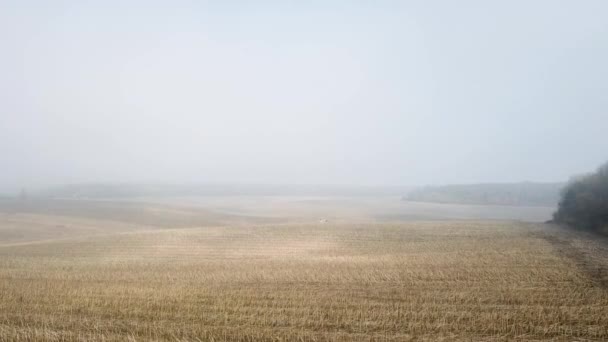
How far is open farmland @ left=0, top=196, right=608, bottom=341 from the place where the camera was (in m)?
9.87

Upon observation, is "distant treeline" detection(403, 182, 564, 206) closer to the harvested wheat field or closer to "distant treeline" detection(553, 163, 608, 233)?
"distant treeline" detection(553, 163, 608, 233)

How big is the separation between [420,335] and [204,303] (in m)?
6.04

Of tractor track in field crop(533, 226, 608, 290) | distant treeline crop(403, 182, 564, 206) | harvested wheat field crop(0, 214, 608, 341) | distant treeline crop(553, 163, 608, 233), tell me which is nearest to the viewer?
harvested wheat field crop(0, 214, 608, 341)

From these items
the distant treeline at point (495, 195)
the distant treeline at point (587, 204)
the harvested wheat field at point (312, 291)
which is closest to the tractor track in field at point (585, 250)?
the harvested wheat field at point (312, 291)

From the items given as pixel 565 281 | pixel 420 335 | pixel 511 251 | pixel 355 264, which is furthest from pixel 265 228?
pixel 420 335

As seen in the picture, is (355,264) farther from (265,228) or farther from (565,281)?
(265,228)

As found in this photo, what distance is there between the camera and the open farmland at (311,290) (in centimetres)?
987

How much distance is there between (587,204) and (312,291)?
2653 cm

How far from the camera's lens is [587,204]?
3064 centimetres

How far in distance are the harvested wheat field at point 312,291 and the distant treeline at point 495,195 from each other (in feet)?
182

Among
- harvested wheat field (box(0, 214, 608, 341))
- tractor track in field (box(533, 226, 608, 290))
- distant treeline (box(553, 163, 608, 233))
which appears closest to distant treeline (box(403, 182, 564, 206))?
distant treeline (box(553, 163, 608, 233))

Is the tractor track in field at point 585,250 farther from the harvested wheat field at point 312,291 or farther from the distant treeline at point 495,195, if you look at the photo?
the distant treeline at point 495,195

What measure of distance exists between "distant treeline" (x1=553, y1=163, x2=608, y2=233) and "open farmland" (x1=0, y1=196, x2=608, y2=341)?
128 inches

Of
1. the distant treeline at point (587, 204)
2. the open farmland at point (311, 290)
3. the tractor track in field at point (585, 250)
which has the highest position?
the distant treeline at point (587, 204)
